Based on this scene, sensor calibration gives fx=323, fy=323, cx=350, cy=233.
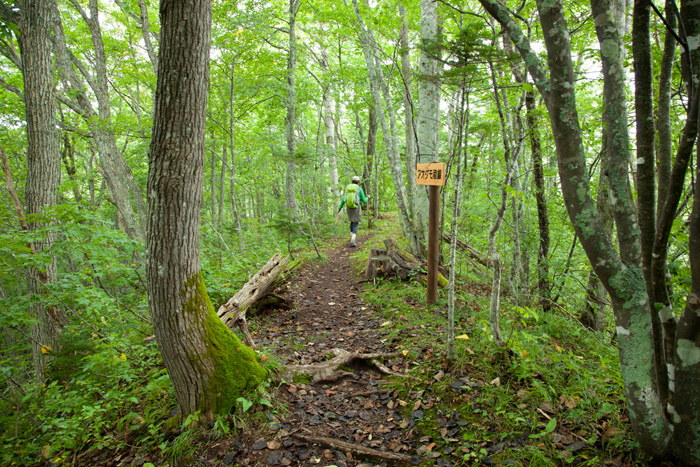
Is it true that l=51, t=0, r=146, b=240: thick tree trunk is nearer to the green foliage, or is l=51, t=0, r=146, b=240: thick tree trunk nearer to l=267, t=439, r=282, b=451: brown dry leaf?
l=267, t=439, r=282, b=451: brown dry leaf

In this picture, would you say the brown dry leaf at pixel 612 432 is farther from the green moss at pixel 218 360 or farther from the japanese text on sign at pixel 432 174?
the japanese text on sign at pixel 432 174

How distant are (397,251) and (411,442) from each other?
15.8 ft

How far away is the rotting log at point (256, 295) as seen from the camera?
4750mm

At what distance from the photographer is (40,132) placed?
5086 mm

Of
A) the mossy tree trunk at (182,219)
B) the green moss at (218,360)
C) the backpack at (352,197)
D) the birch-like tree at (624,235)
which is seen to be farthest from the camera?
the backpack at (352,197)

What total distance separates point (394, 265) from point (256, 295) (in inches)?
115

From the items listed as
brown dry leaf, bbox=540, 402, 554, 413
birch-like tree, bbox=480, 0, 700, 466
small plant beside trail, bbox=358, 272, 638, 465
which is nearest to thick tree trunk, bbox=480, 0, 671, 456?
birch-like tree, bbox=480, 0, 700, 466

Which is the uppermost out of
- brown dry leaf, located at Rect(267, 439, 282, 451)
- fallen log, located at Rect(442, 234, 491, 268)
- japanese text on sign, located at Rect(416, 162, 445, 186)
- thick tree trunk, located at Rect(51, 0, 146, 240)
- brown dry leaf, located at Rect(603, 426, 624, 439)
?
thick tree trunk, located at Rect(51, 0, 146, 240)

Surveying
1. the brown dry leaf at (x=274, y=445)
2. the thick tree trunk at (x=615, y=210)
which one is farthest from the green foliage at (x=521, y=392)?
the brown dry leaf at (x=274, y=445)

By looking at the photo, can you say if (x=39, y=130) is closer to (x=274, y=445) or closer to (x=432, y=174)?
(x=274, y=445)

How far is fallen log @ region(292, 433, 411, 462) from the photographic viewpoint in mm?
2520

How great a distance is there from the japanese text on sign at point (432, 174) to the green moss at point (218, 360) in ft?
10.7

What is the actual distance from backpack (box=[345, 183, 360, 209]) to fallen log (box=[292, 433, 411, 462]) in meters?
7.55

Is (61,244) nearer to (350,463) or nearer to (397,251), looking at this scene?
(350,463)
